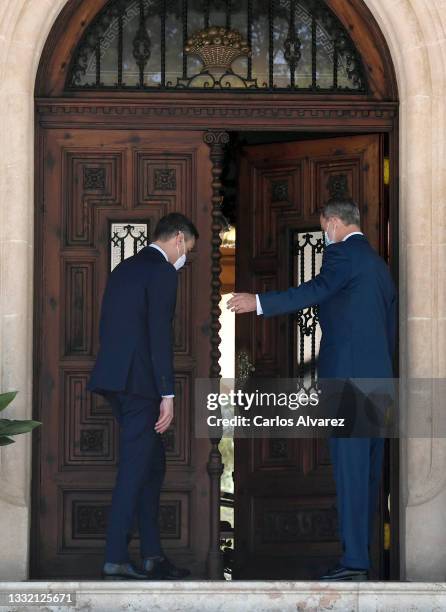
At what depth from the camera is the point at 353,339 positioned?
873 centimetres

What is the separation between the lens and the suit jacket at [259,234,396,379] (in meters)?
8.72

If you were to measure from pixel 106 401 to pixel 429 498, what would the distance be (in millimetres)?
2017

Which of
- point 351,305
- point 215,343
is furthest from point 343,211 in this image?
point 215,343

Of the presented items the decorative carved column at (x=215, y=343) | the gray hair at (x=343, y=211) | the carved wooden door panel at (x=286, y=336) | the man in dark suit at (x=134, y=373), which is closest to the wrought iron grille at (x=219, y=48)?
the decorative carved column at (x=215, y=343)

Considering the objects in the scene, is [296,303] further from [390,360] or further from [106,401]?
[106,401]

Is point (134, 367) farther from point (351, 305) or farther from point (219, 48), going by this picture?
point (219, 48)

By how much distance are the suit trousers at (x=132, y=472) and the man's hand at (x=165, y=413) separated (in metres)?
0.10

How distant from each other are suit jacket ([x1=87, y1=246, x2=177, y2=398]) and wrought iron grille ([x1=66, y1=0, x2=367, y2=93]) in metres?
1.40

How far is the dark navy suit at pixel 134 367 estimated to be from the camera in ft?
28.3

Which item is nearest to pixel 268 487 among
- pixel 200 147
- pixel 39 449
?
pixel 39 449

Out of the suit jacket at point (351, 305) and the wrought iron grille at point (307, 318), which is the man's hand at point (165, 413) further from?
the wrought iron grille at point (307, 318)

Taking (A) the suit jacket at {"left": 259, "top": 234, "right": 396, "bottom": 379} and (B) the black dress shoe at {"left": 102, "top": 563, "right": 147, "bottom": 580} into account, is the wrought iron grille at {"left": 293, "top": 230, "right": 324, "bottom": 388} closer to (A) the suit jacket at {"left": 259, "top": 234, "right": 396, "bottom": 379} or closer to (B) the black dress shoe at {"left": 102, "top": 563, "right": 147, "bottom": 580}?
(A) the suit jacket at {"left": 259, "top": 234, "right": 396, "bottom": 379}

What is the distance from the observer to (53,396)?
920 centimetres

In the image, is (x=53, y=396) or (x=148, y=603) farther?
(x=53, y=396)
